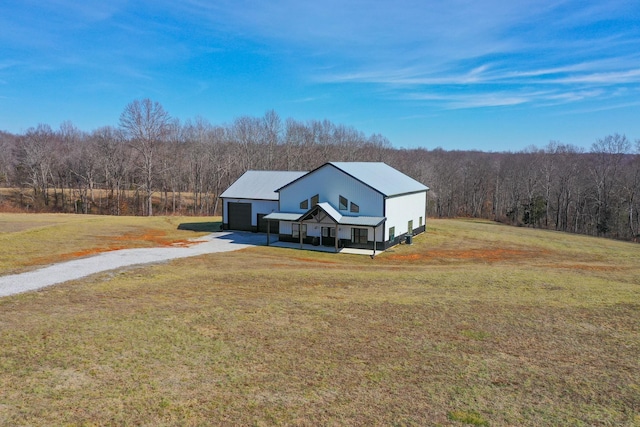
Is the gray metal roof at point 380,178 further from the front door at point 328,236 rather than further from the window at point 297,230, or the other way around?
the window at point 297,230

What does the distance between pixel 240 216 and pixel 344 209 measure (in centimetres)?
1113

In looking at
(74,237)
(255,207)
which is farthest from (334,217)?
(74,237)

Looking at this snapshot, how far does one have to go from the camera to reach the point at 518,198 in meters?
72.8

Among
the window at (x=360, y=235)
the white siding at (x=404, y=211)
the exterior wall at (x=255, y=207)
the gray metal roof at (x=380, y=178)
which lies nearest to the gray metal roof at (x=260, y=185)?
the exterior wall at (x=255, y=207)

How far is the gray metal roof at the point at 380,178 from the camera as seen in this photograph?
105 feet

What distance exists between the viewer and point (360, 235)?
31.0 metres

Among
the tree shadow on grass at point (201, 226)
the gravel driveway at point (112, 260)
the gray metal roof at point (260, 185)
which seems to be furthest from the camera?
the tree shadow on grass at point (201, 226)

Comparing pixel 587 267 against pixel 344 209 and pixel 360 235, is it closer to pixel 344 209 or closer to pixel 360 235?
pixel 360 235

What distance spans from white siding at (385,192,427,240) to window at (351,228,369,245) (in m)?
1.49

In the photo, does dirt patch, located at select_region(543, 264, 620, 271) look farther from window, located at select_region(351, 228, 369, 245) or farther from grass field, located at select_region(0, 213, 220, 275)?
Result: grass field, located at select_region(0, 213, 220, 275)

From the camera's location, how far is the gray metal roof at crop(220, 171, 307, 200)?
37.8 metres

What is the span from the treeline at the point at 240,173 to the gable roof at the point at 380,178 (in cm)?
3394

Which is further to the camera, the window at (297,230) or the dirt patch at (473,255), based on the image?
the window at (297,230)

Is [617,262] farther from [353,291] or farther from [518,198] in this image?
[518,198]
